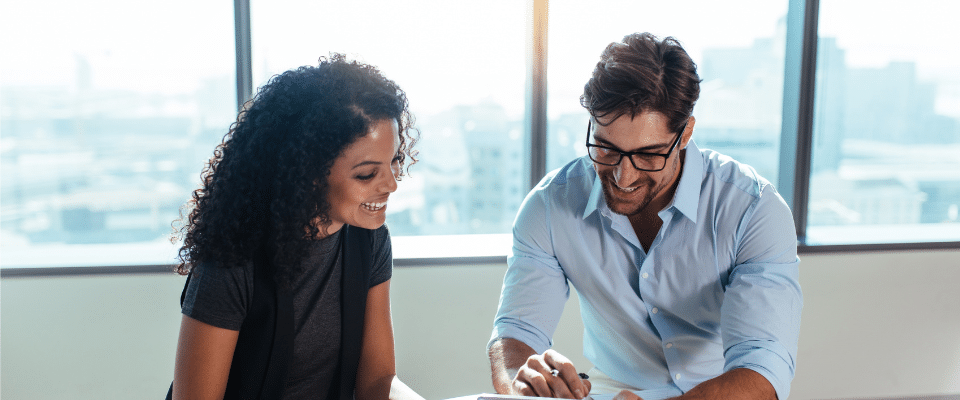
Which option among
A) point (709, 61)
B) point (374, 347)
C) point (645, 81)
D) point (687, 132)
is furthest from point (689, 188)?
point (709, 61)

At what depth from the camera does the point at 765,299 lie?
4.52 ft

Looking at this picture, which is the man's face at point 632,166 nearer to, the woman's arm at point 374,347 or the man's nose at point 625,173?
the man's nose at point 625,173

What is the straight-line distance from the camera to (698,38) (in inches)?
111

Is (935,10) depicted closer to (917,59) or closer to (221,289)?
(917,59)


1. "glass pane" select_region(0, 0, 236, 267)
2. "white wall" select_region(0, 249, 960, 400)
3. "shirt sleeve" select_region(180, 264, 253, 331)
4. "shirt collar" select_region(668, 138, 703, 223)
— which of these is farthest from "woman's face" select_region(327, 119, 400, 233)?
"glass pane" select_region(0, 0, 236, 267)

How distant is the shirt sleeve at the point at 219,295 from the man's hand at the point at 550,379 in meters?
0.57

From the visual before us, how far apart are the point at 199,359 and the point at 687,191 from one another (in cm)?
112

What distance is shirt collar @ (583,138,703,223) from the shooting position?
4.99 ft

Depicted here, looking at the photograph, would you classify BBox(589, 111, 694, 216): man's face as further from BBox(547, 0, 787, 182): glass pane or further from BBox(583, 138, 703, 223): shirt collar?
BBox(547, 0, 787, 182): glass pane

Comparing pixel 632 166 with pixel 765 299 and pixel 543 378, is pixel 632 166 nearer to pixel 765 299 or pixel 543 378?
pixel 765 299

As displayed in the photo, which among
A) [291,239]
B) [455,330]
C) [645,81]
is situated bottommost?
[455,330]

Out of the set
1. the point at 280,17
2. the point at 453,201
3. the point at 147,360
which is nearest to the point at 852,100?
the point at 453,201

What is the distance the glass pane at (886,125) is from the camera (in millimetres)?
2881

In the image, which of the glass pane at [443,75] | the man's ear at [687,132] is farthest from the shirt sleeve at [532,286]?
the glass pane at [443,75]
